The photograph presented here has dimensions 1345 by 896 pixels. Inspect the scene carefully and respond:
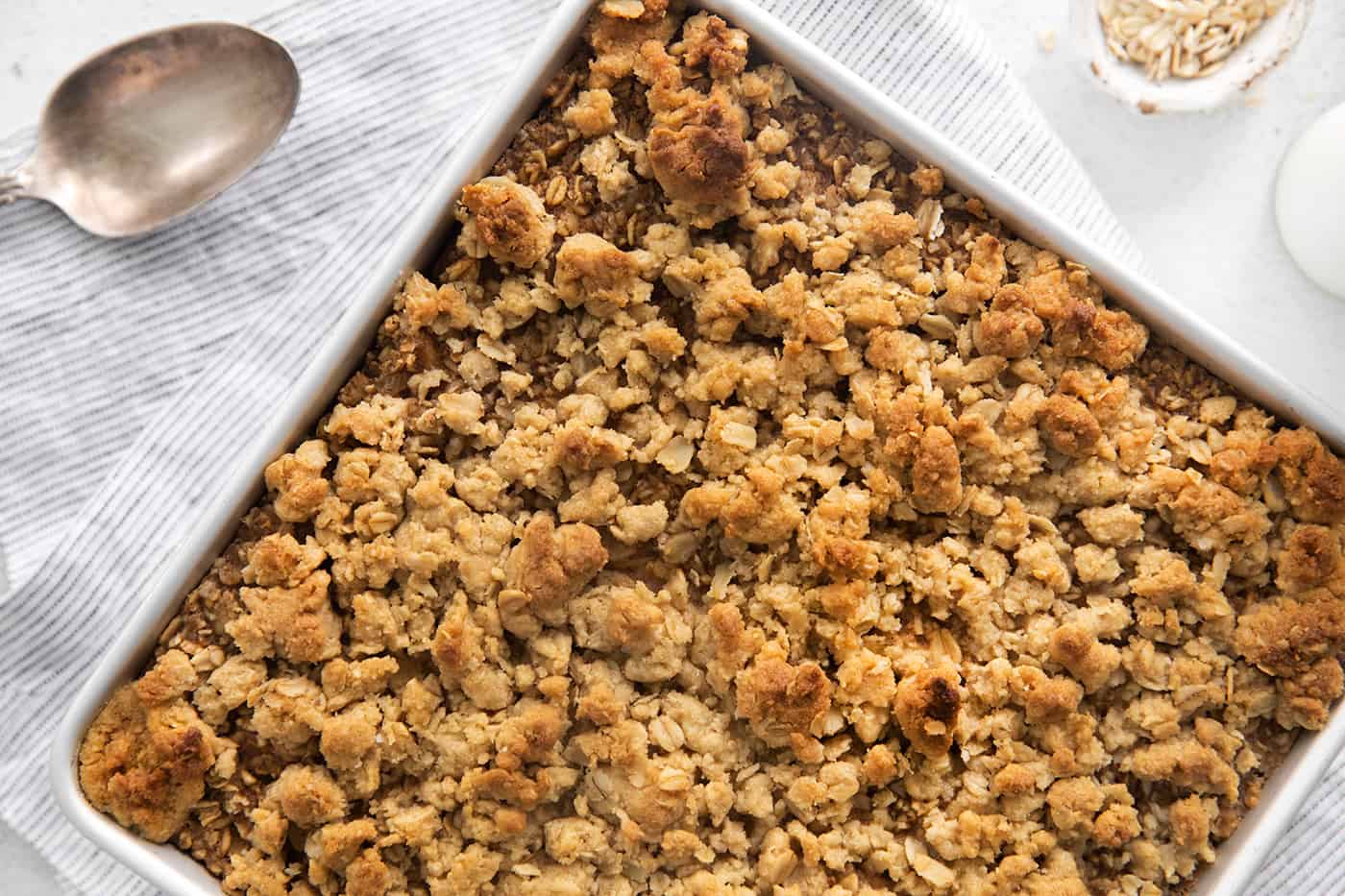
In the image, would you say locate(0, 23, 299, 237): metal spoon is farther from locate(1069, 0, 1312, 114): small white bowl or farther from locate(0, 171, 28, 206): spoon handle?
locate(1069, 0, 1312, 114): small white bowl

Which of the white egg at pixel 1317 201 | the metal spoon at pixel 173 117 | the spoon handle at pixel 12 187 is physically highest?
the white egg at pixel 1317 201

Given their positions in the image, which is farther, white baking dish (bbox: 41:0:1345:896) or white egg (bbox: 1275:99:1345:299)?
white egg (bbox: 1275:99:1345:299)

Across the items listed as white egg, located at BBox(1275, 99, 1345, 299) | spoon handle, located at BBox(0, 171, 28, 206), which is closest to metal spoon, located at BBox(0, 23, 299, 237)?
spoon handle, located at BBox(0, 171, 28, 206)

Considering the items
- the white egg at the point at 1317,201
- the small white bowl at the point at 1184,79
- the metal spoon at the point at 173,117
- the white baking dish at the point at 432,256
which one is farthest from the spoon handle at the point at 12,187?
the white egg at the point at 1317,201

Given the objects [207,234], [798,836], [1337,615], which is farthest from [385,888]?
[1337,615]

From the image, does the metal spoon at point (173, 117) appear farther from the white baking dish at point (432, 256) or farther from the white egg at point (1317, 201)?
the white egg at point (1317, 201)

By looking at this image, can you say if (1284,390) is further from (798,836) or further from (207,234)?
(207,234)
